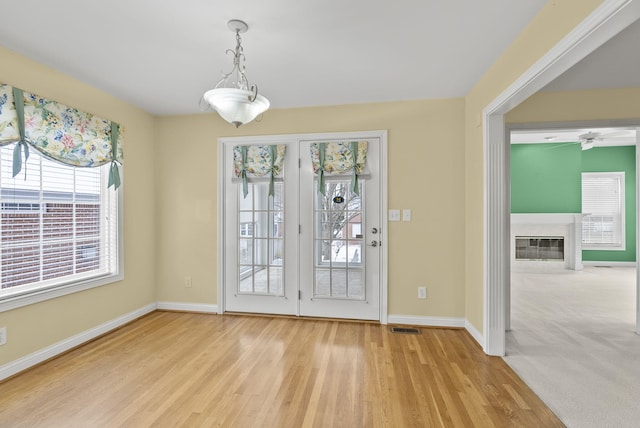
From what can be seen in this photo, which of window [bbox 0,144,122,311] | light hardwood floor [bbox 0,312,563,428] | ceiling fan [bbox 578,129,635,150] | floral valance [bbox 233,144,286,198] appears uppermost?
ceiling fan [bbox 578,129,635,150]

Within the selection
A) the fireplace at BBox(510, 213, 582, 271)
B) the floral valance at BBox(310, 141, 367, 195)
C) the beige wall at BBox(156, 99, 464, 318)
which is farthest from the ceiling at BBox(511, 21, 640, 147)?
the fireplace at BBox(510, 213, 582, 271)

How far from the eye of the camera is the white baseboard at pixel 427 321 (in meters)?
3.30

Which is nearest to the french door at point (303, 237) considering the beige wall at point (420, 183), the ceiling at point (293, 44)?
the beige wall at point (420, 183)

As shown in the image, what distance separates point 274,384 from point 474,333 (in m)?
2.03

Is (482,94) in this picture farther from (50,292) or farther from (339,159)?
(50,292)

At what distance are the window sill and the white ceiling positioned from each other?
1.91m

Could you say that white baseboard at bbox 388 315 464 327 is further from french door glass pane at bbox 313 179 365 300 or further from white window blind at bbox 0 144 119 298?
white window blind at bbox 0 144 119 298

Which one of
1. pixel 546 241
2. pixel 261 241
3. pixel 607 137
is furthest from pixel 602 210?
pixel 261 241

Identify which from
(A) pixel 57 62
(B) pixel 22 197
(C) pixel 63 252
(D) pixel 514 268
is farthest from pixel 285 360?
(D) pixel 514 268

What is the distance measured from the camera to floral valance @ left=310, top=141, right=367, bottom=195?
3.43m

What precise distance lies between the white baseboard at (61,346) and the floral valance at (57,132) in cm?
146

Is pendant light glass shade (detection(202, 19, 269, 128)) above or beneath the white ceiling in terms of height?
beneath

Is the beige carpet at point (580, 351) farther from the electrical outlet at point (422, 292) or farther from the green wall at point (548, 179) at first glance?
the green wall at point (548, 179)

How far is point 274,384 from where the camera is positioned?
221cm
